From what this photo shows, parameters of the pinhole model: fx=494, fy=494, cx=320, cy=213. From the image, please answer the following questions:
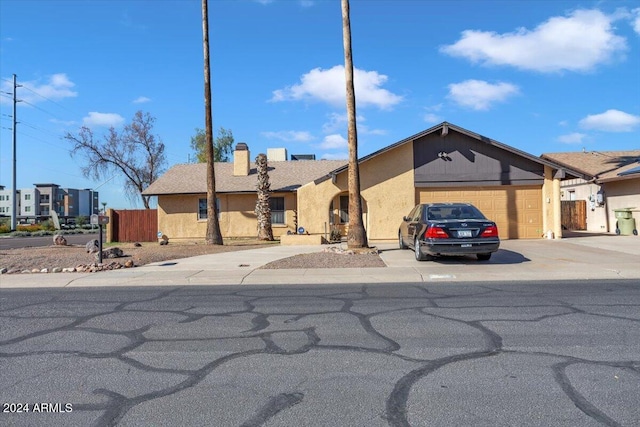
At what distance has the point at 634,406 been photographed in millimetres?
4047

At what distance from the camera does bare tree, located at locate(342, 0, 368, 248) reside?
1623cm

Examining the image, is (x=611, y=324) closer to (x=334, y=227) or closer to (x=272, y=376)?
(x=272, y=376)

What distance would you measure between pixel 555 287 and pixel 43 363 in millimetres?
8904

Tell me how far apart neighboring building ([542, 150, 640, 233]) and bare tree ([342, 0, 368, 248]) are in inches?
471

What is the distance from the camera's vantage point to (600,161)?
29266mm

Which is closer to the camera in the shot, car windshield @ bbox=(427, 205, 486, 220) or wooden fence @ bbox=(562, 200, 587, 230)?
car windshield @ bbox=(427, 205, 486, 220)

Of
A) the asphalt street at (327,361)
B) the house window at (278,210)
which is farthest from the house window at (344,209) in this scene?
the asphalt street at (327,361)

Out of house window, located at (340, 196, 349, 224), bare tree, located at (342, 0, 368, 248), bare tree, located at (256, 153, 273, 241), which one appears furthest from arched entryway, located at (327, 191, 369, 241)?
bare tree, located at (342, 0, 368, 248)

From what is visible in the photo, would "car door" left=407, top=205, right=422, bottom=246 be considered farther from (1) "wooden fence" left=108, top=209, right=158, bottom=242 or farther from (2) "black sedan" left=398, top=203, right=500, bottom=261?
(1) "wooden fence" left=108, top=209, right=158, bottom=242

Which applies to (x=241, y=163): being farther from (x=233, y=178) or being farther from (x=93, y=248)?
(x=93, y=248)

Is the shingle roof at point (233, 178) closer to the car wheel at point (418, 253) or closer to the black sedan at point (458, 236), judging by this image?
the car wheel at point (418, 253)

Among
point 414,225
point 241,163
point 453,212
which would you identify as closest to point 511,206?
point 453,212

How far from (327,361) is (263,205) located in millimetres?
19230

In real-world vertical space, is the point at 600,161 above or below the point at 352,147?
above
